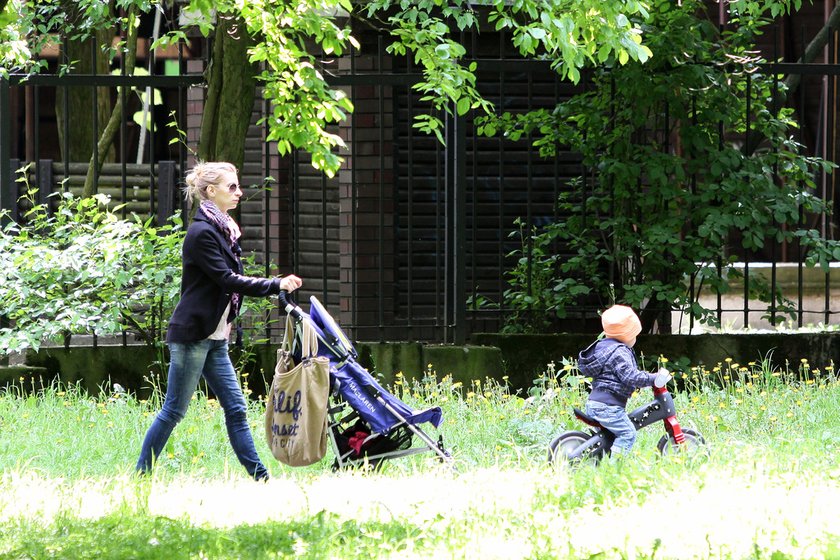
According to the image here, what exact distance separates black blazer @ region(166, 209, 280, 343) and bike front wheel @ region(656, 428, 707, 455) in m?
2.09

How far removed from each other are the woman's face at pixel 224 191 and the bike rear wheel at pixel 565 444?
78.5 inches

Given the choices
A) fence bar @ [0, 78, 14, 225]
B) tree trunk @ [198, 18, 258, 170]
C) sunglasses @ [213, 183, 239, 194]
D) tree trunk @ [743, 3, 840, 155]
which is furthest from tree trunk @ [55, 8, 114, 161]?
sunglasses @ [213, 183, 239, 194]

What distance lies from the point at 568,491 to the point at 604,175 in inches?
184

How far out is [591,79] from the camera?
10.1 metres

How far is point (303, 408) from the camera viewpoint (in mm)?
5840

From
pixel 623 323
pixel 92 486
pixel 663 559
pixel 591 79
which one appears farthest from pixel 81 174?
pixel 663 559

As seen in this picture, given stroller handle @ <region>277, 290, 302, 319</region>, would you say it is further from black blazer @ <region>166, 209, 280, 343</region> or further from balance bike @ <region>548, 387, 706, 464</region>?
balance bike @ <region>548, 387, 706, 464</region>

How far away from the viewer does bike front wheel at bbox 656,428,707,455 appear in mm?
6168

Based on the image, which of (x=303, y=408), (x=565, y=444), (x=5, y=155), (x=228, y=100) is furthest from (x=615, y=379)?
(x=5, y=155)

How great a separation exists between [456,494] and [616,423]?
1036mm

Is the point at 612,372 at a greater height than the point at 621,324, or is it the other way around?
the point at 621,324

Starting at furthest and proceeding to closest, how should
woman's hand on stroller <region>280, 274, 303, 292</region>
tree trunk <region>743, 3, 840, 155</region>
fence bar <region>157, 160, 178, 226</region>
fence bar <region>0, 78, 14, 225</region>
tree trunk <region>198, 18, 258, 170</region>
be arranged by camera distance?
fence bar <region>157, 160, 178, 226</region> → tree trunk <region>743, 3, 840, 155</region> → fence bar <region>0, 78, 14, 225</region> → tree trunk <region>198, 18, 258, 170</region> → woman's hand on stroller <region>280, 274, 303, 292</region>

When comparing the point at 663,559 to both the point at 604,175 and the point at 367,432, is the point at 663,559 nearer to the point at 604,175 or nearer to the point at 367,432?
the point at 367,432

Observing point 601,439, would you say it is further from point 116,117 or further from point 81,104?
point 81,104
